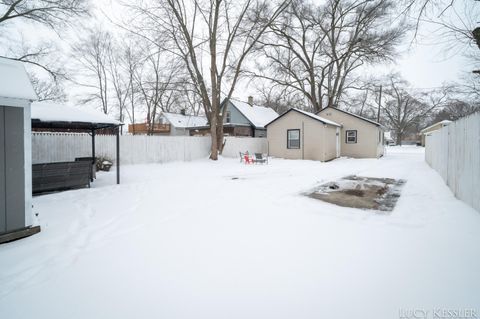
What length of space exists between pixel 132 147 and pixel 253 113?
55.9 ft

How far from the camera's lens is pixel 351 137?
2070 centimetres

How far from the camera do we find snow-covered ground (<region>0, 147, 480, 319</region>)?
225 centimetres

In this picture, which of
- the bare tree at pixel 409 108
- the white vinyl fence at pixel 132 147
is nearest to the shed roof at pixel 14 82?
the white vinyl fence at pixel 132 147

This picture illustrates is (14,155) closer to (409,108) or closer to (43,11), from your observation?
(43,11)

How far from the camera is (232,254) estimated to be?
3.20 metres

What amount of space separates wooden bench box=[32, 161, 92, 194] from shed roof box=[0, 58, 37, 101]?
11.8ft

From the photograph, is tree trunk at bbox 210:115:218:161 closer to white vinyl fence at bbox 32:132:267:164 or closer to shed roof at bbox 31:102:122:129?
white vinyl fence at bbox 32:132:267:164

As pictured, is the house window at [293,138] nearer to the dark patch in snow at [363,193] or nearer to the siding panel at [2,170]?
the dark patch in snow at [363,193]

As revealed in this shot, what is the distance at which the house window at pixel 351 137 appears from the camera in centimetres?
2053

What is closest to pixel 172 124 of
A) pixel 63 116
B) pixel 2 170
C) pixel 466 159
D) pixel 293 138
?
pixel 293 138

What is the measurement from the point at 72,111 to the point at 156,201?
4803 mm

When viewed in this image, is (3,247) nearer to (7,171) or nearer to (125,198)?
(7,171)

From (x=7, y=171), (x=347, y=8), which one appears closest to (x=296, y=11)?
(x=347, y=8)

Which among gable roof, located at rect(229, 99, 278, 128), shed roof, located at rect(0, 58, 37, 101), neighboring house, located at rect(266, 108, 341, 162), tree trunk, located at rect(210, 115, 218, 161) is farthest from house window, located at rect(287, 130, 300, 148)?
shed roof, located at rect(0, 58, 37, 101)
